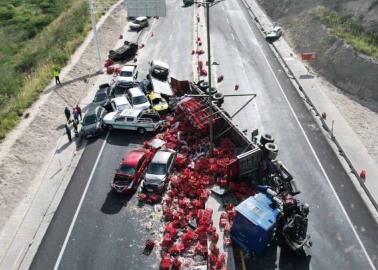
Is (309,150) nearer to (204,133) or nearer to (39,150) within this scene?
(204,133)

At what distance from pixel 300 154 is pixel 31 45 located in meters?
39.2

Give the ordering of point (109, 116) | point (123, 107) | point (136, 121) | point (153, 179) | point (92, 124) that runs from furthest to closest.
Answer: point (123, 107) < point (109, 116) < point (92, 124) < point (136, 121) < point (153, 179)

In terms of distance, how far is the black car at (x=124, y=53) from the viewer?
1738 inches

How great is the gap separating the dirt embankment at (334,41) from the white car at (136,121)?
18.2 m

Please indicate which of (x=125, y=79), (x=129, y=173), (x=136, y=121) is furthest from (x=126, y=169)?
(x=125, y=79)

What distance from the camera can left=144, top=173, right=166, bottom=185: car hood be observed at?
81.2 ft

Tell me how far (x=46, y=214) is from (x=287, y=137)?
1711 centimetres

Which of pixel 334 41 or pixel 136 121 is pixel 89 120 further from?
pixel 334 41

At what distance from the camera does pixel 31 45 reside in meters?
52.9

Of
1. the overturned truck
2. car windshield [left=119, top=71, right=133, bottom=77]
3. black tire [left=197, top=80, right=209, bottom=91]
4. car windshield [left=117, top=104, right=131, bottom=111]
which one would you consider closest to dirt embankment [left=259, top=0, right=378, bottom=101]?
black tire [left=197, top=80, right=209, bottom=91]

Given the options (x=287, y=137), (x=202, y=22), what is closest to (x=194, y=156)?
(x=287, y=137)

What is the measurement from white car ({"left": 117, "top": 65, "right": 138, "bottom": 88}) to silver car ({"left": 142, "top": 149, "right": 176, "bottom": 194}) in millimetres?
12328

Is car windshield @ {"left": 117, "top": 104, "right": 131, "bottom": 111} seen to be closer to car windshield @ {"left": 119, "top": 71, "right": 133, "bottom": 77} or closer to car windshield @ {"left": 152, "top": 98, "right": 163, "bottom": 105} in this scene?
car windshield @ {"left": 152, "top": 98, "right": 163, "bottom": 105}

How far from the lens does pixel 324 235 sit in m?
21.6
